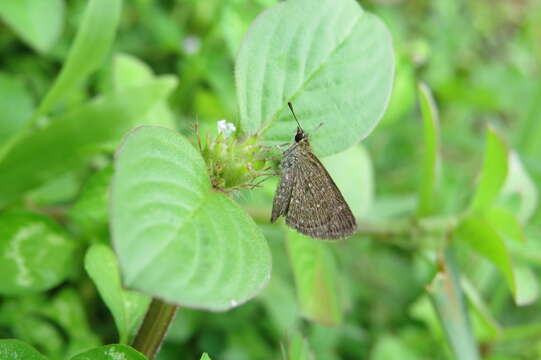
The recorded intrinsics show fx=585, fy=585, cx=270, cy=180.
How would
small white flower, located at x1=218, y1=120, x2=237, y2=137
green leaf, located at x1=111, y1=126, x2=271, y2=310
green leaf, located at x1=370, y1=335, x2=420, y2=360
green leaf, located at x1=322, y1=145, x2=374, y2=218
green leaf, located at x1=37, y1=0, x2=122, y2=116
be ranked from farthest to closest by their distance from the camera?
green leaf, located at x1=370, y1=335, x2=420, y2=360
green leaf, located at x1=322, y1=145, x2=374, y2=218
green leaf, located at x1=37, y1=0, x2=122, y2=116
small white flower, located at x1=218, y1=120, x2=237, y2=137
green leaf, located at x1=111, y1=126, x2=271, y2=310

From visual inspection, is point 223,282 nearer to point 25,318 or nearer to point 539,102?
point 25,318

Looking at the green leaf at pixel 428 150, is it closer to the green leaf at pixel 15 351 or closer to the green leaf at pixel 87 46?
the green leaf at pixel 87 46

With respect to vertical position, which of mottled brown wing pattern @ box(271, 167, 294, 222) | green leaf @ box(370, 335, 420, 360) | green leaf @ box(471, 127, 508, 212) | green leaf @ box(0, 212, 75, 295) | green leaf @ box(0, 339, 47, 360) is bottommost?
green leaf @ box(370, 335, 420, 360)

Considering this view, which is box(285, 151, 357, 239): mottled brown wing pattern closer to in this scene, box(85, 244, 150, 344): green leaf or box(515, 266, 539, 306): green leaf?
box(85, 244, 150, 344): green leaf

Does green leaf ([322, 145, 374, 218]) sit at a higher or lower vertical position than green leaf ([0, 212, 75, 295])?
lower

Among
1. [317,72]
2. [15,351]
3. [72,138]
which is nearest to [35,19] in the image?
[72,138]

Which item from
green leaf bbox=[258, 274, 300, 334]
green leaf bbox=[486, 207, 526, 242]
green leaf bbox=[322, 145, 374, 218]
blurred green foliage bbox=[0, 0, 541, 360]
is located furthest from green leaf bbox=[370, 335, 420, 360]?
Answer: green leaf bbox=[486, 207, 526, 242]

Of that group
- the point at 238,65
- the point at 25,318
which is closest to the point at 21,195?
the point at 25,318
